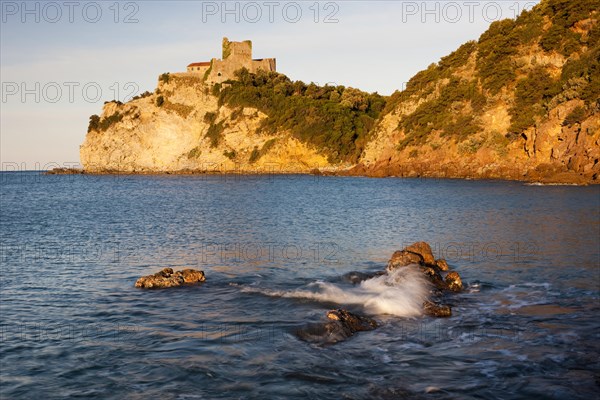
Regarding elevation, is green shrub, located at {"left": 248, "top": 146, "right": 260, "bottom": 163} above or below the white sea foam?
above

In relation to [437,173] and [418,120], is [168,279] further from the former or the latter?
[418,120]

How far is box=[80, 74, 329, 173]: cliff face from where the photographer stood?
117m

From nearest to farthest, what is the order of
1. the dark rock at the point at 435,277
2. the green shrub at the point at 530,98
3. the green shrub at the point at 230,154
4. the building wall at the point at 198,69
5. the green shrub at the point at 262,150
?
the dark rock at the point at 435,277 < the green shrub at the point at 530,98 < the green shrub at the point at 262,150 < the green shrub at the point at 230,154 < the building wall at the point at 198,69

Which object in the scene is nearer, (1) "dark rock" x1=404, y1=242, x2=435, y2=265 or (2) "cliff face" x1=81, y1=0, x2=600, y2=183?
(1) "dark rock" x1=404, y1=242, x2=435, y2=265

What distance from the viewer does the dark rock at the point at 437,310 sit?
1522cm

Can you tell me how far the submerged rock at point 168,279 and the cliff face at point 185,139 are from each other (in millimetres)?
94558

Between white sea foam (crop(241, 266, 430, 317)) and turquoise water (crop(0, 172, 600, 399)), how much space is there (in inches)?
4.3

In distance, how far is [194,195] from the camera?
221 ft

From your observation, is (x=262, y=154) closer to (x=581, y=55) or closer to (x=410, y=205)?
(x=581, y=55)

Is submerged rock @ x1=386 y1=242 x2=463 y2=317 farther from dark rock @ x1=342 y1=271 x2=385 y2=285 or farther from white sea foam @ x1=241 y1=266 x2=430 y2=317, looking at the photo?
dark rock @ x1=342 y1=271 x2=385 y2=285

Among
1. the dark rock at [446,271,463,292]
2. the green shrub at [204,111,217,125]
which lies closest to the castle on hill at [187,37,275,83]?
the green shrub at [204,111,217,125]

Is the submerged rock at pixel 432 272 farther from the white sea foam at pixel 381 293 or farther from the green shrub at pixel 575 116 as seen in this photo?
the green shrub at pixel 575 116

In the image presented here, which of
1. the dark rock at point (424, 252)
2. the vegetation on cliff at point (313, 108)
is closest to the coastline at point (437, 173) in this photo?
the vegetation on cliff at point (313, 108)

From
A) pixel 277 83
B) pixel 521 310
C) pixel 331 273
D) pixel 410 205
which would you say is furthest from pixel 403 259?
pixel 277 83
